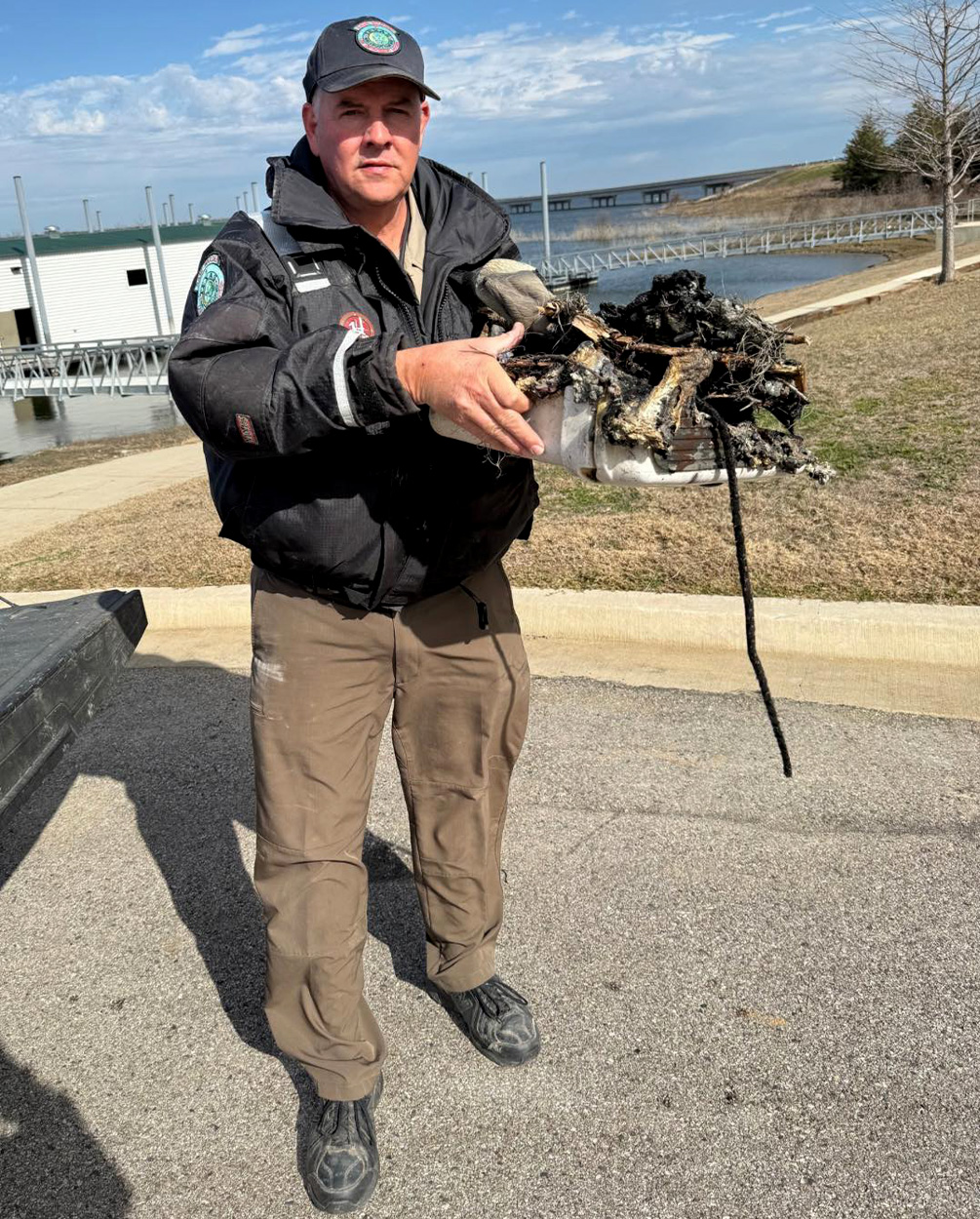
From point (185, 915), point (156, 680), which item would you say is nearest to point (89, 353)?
point (156, 680)

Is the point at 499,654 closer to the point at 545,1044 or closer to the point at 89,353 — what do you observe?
the point at 545,1044

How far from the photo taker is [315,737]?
7.08ft

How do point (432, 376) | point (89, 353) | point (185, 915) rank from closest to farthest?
point (432, 376) → point (185, 915) → point (89, 353)

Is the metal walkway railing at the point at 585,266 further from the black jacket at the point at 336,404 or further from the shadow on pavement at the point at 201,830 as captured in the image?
the black jacket at the point at 336,404

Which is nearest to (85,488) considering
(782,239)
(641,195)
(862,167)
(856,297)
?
(856,297)

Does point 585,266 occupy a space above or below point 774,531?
above

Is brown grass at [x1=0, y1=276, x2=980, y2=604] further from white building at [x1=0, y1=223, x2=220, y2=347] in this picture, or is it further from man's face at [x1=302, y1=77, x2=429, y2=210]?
white building at [x1=0, y1=223, x2=220, y2=347]

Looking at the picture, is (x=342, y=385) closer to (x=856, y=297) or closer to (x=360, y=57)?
(x=360, y=57)

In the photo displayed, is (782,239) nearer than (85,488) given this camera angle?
No

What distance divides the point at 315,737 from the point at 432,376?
78 centimetres

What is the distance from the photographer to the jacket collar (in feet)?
6.51

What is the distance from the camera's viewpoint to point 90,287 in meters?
45.7

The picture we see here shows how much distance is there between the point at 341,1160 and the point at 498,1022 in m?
0.46

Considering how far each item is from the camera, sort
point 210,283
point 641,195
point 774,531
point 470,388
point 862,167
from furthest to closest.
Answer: point 641,195 < point 862,167 < point 774,531 < point 210,283 < point 470,388
